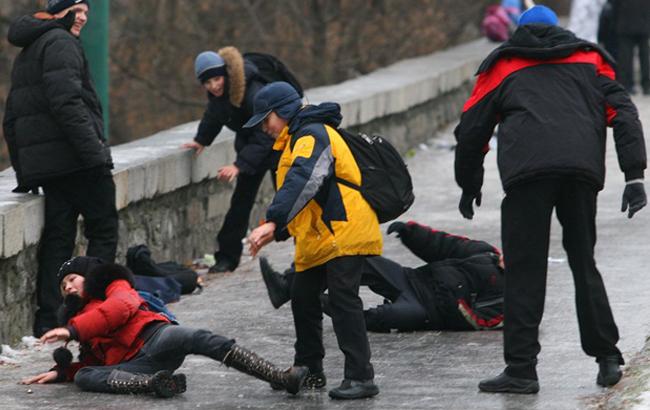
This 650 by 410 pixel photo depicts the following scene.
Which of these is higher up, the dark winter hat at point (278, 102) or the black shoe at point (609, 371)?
the dark winter hat at point (278, 102)

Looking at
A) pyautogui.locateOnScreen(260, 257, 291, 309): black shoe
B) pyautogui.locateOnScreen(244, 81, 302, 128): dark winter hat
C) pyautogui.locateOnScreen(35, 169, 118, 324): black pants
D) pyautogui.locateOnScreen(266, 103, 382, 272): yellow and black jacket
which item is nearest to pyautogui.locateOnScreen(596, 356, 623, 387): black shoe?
pyautogui.locateOnScreen(266, 103, 382, 272): yellow and black jacket

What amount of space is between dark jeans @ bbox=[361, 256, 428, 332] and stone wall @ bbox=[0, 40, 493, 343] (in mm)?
1688

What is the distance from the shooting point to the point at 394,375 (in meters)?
7.18

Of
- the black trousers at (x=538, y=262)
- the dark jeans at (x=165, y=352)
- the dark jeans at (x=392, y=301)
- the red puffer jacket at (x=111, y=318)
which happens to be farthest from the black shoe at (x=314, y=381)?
the dark jeans at (x=392, y=301)

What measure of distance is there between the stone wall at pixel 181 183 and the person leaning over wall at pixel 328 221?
1652mm

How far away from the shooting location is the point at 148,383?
6785 millimetres

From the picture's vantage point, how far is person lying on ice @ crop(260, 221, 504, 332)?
26.5 ft

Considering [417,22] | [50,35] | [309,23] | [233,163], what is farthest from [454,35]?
[50,35]

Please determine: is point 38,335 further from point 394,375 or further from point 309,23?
point 309,23

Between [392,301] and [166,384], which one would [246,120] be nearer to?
[392,301]

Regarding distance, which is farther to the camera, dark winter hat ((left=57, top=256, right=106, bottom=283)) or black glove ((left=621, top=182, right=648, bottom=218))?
dark winter hat ((left=57, top=256, right=106, bottom=283))

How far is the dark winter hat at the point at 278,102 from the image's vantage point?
678cm

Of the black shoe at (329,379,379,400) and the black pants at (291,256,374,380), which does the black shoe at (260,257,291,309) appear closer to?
the black pants at (291,256,374,380)

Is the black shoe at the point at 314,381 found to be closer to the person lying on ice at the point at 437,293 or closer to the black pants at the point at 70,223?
the person lying on ice at the point at 437,293
